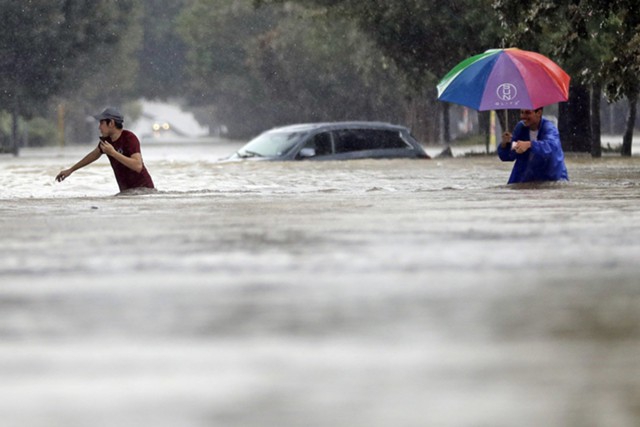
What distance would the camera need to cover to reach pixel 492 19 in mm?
37094

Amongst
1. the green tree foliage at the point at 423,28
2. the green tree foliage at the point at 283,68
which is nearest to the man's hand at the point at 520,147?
the green tree foliage at the point at 423,28

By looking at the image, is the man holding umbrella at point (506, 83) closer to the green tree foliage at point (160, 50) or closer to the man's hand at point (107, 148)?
the man's hand at point (107, 148)

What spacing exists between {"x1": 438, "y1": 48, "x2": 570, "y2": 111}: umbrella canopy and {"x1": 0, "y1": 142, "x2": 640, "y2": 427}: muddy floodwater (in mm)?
9839

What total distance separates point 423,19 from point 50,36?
22.6 m

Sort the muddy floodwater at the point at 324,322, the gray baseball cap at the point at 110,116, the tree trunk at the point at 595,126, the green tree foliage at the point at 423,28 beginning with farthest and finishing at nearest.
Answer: the green tree foliage at the point at 423,28
the tree trunk at the point at 595,126
the gray baseball cap at the point at 110,116
the muddy floodwater at the point at 324,322

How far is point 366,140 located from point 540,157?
15.5 m

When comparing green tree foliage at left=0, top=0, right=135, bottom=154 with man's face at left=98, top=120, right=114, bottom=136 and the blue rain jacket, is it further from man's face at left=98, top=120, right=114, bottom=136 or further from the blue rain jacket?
the blue rain jacket

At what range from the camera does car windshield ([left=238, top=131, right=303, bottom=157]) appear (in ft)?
94.3

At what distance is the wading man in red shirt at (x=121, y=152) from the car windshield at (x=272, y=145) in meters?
13.6

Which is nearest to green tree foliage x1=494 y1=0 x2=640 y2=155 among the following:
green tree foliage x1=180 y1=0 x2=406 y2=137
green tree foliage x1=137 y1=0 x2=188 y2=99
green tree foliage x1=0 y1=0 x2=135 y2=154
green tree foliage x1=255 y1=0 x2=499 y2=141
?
green tree foliage x1=255 y1=0 x2=499 y2=141

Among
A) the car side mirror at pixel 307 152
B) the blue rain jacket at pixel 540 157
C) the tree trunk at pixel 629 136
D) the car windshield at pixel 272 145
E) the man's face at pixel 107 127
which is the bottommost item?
the tree trunk at pixel 629 136

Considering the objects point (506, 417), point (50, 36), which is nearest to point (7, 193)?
point (506, 417)

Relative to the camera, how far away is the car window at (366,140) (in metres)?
29.7

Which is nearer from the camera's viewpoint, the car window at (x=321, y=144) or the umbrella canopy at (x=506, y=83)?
the umbrella canopy at (x=506, y=83)
